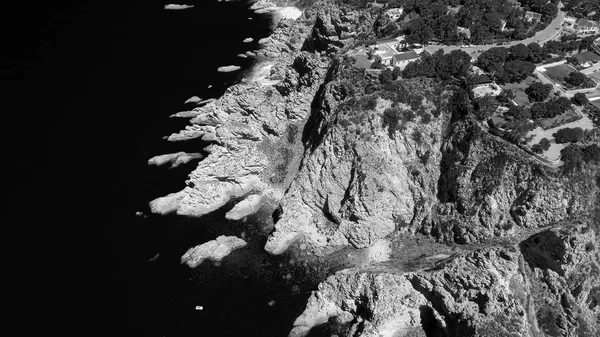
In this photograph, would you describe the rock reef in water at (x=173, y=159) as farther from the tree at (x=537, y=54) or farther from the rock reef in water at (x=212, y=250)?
the tree at (x=537, y=54)

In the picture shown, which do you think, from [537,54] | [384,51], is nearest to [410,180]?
[384,51]

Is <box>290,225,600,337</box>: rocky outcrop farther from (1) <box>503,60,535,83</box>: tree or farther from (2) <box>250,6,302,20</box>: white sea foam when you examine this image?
(2) <box>250,6,302,20</box>: white sea foam

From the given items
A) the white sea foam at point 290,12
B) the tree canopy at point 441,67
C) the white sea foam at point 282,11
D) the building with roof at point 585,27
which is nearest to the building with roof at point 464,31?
the tree canopy at point 441,67

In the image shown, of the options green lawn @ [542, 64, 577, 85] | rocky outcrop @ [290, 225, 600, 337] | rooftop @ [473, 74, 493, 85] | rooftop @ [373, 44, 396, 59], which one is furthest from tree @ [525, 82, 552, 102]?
rooftop @ [373, 44, 396, 59]

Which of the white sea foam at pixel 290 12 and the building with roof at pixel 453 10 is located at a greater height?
the building with roof at pixel 453 10

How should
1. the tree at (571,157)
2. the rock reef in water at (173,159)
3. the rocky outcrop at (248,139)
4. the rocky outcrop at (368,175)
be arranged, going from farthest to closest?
the rock reef in water at (173,159)
the rocky outcrop at (248,139)
the rocky outcrop at (368,175)
the tree at (571,157)

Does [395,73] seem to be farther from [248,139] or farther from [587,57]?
[587,57]

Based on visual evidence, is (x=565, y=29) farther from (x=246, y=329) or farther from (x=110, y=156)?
(x=110, y=156)
